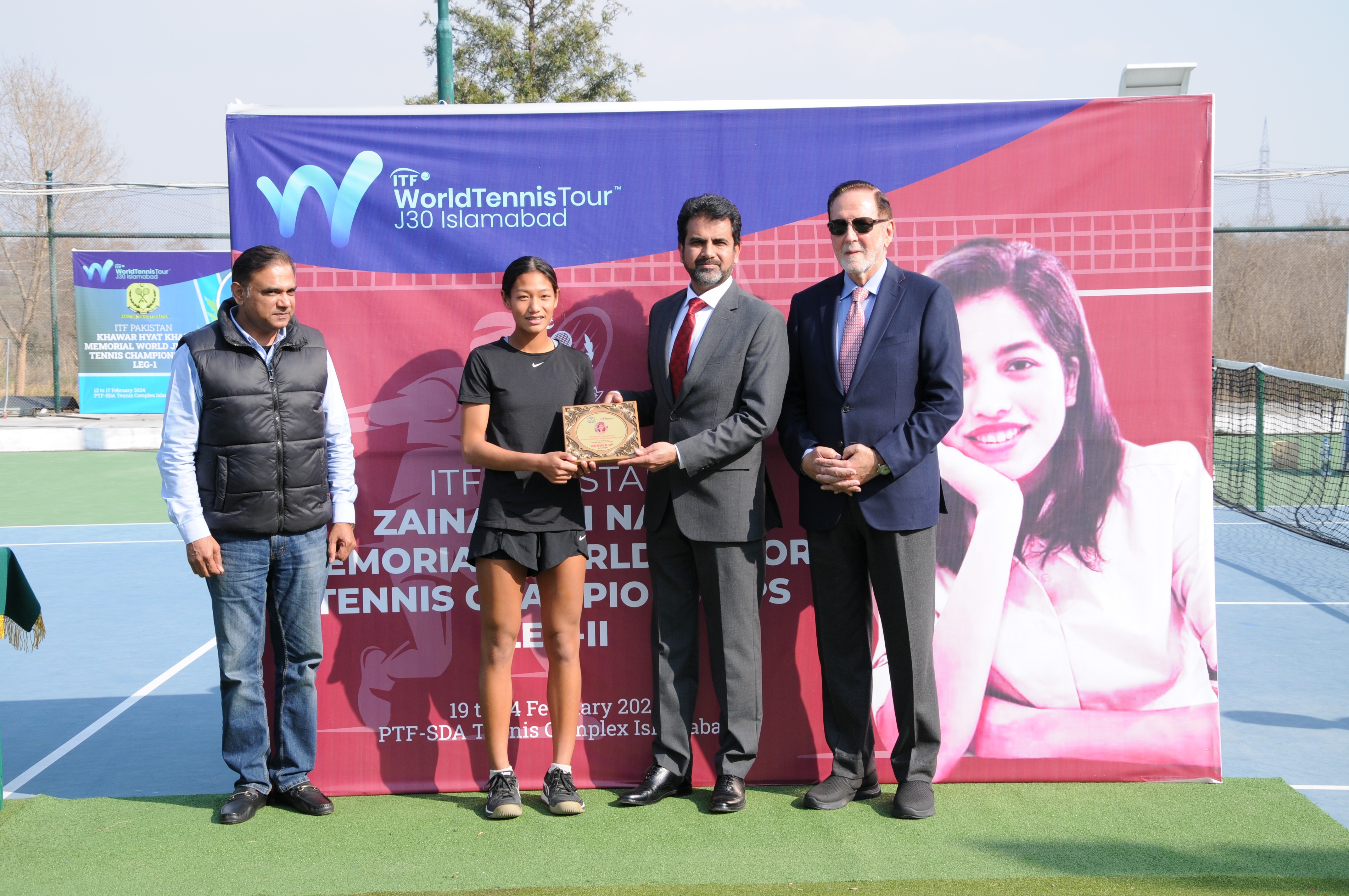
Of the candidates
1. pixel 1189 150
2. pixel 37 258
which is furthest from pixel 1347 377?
pixel 37 258

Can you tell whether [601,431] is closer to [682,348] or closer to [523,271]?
[682,348]

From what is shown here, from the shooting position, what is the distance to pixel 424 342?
3939 millimetres

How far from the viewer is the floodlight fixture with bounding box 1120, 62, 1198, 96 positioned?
3828 mm

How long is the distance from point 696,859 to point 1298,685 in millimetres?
3658

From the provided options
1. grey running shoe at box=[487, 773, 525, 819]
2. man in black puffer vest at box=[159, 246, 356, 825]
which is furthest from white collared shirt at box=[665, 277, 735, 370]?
grey running shoe at box=[487, 773, 525, 819]

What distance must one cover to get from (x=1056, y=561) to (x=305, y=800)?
9.43 feet

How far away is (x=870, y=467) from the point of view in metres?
3.38

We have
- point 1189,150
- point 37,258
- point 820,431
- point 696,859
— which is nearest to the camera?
point 696,859

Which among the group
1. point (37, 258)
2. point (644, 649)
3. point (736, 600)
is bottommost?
point (644, 649)

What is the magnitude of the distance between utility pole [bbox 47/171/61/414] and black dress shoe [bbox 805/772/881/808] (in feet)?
53.7

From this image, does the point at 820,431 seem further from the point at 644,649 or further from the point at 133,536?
the point at 133,536

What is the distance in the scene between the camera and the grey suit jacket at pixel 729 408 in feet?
11.5

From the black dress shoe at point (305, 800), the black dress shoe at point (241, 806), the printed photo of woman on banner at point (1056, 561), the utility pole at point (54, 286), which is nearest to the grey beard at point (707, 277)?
the printed photo of woman on banner at point (1056, 561)

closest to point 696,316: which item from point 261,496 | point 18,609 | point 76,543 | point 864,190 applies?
point 864,190
